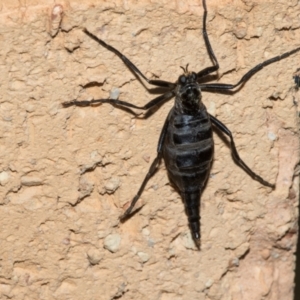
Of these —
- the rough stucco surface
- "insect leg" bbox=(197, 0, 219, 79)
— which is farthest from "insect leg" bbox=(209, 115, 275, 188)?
"insect leg" bbox=(197, 0, 219, 79)

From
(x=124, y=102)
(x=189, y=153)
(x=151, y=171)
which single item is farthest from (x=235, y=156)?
(x=124, y=102)

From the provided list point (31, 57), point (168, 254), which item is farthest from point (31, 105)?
point (168, 254)

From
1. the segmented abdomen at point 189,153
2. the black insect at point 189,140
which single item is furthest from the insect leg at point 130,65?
the segmented abdomen at point 189,153

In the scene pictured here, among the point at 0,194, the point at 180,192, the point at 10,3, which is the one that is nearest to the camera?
the point at 10,3

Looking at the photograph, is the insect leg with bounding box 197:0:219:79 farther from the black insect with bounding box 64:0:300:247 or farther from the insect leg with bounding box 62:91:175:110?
the insect leg with bounding box 62:91:175:110

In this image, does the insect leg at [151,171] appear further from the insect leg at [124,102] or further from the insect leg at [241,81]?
the insect leg at [241,81]

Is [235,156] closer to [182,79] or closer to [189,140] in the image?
[189,140]

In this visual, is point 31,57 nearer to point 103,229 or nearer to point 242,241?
point 103,229
